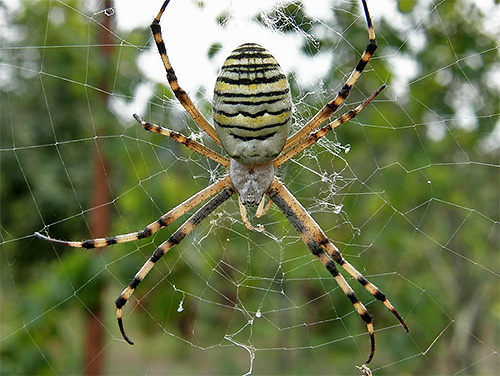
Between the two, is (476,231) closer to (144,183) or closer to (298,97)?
(298,97)

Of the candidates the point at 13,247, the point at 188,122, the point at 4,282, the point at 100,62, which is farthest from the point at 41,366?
the point at 4,282

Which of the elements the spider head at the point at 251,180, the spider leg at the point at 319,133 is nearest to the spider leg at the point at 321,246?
the spider head at the point at 251,180

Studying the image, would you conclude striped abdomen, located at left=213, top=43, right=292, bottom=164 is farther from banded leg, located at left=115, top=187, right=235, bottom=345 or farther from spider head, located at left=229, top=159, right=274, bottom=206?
banded leg, located at left=115, top=187, right=235, bottom=345

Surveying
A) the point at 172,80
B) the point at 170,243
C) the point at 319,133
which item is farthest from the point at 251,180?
the point at 172,80

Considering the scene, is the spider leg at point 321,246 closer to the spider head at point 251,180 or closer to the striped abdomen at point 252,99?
the spider head at point 251,180

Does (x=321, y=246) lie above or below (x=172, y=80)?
below

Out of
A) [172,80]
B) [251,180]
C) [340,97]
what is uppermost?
[172,80]

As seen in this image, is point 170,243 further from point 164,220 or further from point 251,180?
point 251,180
